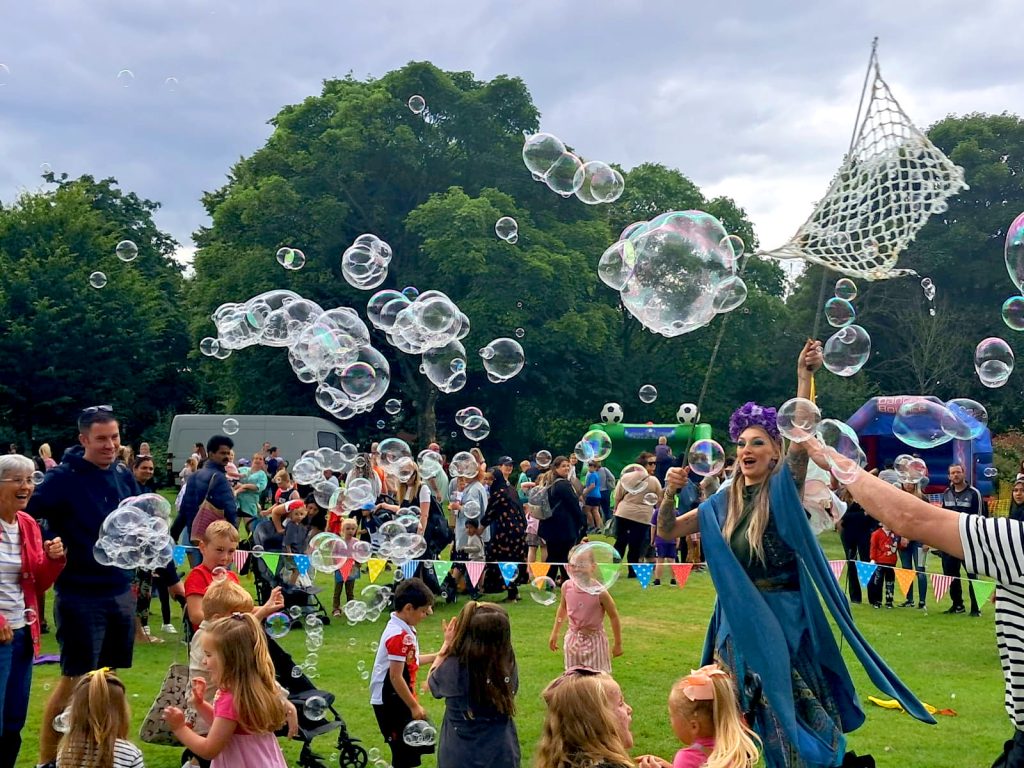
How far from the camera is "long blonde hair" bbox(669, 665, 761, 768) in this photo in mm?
3270

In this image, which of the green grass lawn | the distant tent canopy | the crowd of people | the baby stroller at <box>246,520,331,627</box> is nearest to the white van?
the distant tent canopy

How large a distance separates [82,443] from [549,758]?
11.6 feet

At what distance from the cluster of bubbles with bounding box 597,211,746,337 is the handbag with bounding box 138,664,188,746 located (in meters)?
3.39

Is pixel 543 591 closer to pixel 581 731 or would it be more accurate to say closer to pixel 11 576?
pixel 11 576

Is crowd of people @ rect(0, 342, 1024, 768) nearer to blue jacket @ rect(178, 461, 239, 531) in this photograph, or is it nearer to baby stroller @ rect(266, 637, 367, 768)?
baby stroller @ rect(266, 637, 367, 768)

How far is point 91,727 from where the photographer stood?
13.4ft

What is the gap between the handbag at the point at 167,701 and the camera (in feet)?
16.4

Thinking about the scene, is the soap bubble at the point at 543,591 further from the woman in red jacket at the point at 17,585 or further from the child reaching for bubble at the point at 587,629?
the woman in red jacket at the point at 17,585

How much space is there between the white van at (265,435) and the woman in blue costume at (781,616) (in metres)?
23.7

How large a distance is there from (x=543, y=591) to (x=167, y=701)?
404cm

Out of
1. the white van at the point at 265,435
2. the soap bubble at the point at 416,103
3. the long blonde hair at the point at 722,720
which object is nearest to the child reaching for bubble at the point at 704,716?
the long blonde hair at the point at 722,720

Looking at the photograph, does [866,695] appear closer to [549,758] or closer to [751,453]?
[751,453]

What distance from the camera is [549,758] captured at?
11.1 ft

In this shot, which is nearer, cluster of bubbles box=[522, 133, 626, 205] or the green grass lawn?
the green grass lawn
